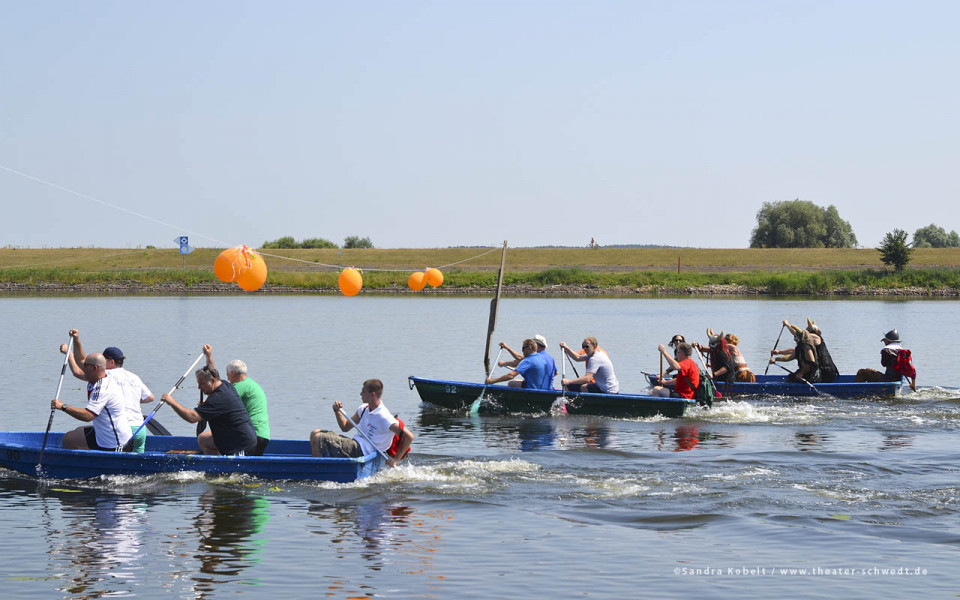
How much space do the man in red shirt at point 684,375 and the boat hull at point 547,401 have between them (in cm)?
31

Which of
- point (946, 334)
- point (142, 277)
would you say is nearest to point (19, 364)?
point (946, 334)

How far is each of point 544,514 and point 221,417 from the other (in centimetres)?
413

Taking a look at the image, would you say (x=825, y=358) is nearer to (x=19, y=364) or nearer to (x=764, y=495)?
(x=764, y=495)

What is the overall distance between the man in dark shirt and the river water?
1.55ft

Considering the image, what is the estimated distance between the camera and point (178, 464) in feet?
44.4

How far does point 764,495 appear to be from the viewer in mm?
12844

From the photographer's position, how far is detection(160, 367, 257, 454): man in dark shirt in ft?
40.8

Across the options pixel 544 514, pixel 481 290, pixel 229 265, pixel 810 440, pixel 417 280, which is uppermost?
pixel 481 290

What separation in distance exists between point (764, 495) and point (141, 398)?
26.0 ft

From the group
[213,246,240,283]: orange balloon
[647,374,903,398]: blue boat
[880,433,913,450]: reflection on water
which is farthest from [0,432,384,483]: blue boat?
[647,374,903,398]: blue boat

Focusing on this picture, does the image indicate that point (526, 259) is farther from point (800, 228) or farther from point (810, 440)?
point (810, 440)

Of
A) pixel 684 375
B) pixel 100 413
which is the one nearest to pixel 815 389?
pixel 684 375

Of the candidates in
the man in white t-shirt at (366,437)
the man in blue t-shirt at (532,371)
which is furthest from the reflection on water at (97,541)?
the man in blue t-shirt at (532,371)

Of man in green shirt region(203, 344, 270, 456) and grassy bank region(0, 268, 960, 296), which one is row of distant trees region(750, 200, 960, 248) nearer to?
grassy bank region(0, 268, 960, 296)
